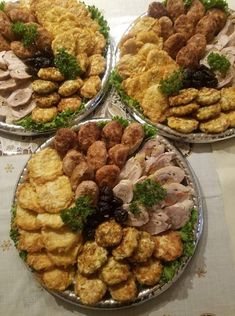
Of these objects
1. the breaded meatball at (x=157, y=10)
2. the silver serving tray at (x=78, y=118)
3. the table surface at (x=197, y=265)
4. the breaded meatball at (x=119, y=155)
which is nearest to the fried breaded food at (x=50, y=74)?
the silver serving tray at (x=78, y=118)

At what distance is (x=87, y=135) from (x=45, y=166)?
0.37m

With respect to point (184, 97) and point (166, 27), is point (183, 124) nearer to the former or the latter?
point (184, 97)

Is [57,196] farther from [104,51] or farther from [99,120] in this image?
[104,51]

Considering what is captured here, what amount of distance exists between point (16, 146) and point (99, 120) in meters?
0.69

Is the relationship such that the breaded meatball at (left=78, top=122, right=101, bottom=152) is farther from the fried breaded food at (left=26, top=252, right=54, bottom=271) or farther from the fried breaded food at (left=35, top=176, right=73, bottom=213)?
the fried breaded food at (left=26, top=252, right=54, bottom=271)

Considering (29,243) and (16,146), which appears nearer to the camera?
(29,243)

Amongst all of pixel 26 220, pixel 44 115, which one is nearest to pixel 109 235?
pixel 26 220

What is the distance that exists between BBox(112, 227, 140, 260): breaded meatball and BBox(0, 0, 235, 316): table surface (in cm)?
43

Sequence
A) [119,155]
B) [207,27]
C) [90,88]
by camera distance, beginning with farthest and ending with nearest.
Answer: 1. [207,27]
2. [90,88]
3. [119,155]

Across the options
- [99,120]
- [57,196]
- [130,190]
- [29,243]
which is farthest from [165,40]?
[29,243]

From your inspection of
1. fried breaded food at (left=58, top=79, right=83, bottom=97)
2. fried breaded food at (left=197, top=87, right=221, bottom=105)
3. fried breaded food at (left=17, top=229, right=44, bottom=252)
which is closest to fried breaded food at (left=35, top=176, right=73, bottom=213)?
fried breaded food at (left=17, top=229, right=44, bottom=252)

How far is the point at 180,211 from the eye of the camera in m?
2.60

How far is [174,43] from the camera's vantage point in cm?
316

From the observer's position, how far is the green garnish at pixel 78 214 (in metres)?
2.44
